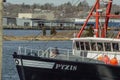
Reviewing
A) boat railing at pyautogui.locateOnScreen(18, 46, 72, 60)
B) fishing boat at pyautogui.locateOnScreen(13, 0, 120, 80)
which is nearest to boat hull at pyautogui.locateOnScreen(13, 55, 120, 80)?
fishing boat at pyautogui.locateOnScreen(13, 0, 120, 80)

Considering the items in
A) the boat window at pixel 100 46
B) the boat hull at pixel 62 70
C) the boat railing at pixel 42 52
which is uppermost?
the boat window at pixel 100 46

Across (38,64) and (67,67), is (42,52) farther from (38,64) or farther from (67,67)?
(67,67)

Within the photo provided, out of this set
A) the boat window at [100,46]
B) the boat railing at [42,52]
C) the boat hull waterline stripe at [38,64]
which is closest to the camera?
the boat hull waterline stripe at [38,64]

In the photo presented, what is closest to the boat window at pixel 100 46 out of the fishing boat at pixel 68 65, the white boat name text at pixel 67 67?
the fishing boat at pixel 68 65

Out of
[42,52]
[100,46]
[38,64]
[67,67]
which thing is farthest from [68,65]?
[100,46]

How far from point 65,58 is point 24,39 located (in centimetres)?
9931

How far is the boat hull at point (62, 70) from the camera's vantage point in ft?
109

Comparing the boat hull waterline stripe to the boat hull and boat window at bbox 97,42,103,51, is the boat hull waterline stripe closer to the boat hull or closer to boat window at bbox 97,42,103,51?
the boat hull

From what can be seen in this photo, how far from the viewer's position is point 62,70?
33.6m

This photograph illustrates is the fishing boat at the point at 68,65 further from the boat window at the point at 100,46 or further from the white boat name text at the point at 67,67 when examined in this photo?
the boat window at the point at 100,46

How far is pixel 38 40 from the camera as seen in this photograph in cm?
13075

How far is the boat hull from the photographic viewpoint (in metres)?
33.3

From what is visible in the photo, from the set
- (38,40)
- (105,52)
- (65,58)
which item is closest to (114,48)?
(105,52)

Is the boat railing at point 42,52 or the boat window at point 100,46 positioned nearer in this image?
the boat railing at point 42,52
